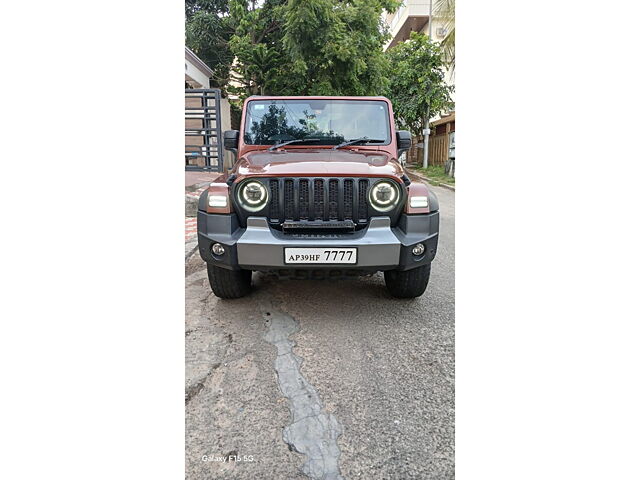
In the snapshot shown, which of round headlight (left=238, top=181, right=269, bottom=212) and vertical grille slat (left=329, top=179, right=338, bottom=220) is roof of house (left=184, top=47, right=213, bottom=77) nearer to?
round headlight (left=238, top=181, right=269, bottom=212)

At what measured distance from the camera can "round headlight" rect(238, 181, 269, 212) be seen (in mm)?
2164

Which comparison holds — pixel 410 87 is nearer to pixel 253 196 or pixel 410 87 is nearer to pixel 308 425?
pixel 253 196

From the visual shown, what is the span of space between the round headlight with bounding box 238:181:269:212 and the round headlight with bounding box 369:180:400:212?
0.61m

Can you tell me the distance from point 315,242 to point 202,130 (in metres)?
0.87

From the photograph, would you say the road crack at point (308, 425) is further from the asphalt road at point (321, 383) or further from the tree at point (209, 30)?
the tree at point (209, 30)

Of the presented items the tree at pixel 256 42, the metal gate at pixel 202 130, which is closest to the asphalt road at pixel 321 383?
the metal gate at pixel 202 130

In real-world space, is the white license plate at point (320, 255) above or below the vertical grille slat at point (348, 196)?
below

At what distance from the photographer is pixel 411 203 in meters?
2.20

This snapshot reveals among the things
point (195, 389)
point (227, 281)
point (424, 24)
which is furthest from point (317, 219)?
point (424, 24)

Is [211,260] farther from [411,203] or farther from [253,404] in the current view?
[411,203]

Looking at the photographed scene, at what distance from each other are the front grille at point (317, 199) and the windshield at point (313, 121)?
0.69 meters

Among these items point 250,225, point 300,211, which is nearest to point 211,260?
point 250,225

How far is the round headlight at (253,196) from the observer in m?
2.16

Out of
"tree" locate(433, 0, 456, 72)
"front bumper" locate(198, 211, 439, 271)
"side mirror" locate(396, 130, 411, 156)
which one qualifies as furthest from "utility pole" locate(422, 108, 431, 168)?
"tree" locate(433, 0, 456, 72)
